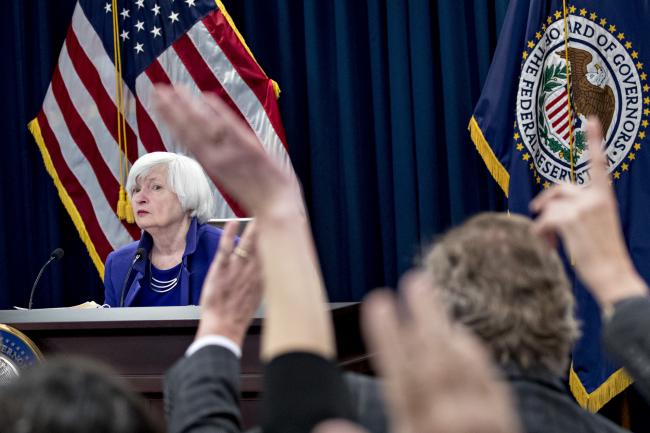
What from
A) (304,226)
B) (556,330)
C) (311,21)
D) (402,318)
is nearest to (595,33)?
(311,21)

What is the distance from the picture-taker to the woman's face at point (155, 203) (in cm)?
464

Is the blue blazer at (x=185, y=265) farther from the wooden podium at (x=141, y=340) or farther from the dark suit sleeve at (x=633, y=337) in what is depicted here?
the dark suit sleeve at (x=633, y=337)

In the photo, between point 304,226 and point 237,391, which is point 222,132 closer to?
point 304,226

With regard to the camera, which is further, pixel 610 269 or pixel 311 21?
pixel 311 21

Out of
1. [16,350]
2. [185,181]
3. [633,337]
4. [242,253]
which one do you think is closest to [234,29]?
[185,181]

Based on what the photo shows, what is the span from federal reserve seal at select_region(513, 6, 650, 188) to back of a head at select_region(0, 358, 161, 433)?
4.08 m

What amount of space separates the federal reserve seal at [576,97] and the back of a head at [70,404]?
4.08m

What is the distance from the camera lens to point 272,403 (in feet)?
2.98

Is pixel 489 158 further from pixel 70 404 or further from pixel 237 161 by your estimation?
pixel 70 404

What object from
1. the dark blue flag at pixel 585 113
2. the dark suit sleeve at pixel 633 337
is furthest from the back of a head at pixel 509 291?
the dark blue flag at pixel 585 113

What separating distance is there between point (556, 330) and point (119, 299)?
3.45 meters

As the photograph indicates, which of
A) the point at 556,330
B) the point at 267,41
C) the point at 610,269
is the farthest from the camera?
the point at 267,41

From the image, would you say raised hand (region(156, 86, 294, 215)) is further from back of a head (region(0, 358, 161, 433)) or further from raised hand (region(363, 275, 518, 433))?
raised hand (region(363, 275, 518, 433))

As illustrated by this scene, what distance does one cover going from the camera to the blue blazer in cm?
443
